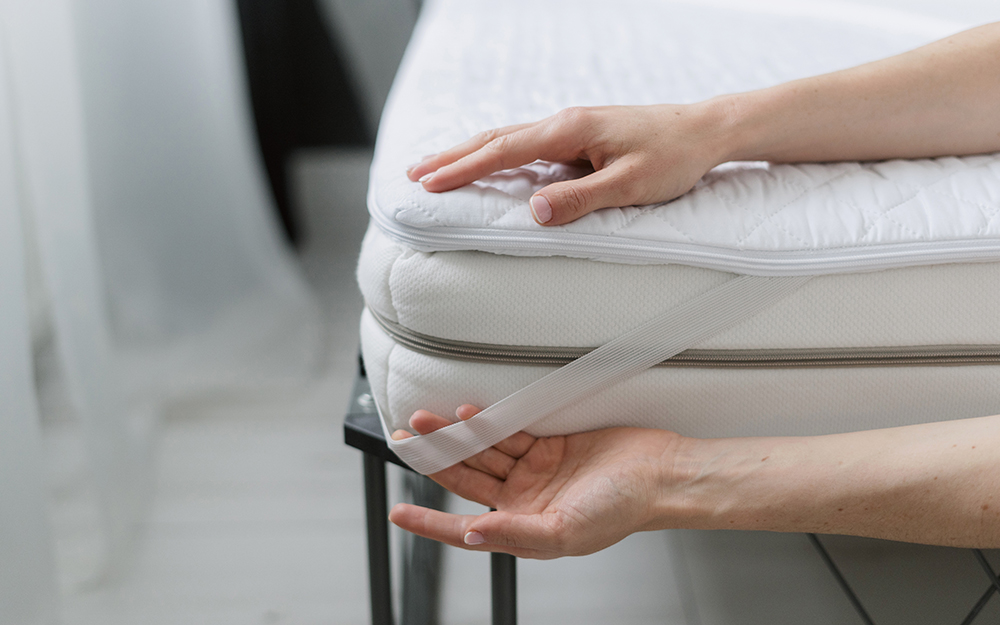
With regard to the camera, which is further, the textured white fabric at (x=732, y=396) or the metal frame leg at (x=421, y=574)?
the metal frame leg at (x=421, y=574)

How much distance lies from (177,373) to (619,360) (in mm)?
989

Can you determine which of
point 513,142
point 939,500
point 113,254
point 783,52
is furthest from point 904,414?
point 113,254

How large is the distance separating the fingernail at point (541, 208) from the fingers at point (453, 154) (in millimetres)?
74

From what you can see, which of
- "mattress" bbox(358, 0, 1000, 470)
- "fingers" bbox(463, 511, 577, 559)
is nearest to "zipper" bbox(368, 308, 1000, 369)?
"mattress" bbox(358, 0, 1000, 470)

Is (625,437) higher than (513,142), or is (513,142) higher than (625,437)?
(513,142)

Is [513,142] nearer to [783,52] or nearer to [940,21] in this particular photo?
[783,52]

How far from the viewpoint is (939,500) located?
0.49 meters

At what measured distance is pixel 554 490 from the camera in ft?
1.75

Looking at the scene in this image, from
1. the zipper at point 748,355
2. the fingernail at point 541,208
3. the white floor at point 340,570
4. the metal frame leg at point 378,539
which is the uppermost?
the fingernail at point 541,208

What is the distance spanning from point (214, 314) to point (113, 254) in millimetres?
211

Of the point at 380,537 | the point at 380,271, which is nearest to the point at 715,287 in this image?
the point at 380,271

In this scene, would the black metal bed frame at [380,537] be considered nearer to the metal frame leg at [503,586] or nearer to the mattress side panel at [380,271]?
the metal frame leg at [503,586]

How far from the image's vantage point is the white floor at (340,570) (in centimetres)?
86

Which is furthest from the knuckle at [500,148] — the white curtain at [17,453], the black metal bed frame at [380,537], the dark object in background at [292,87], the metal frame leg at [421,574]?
the dark object in background at [292,87]
